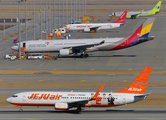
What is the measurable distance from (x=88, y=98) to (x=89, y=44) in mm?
43401

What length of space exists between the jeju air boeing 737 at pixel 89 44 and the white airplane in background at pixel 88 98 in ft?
136

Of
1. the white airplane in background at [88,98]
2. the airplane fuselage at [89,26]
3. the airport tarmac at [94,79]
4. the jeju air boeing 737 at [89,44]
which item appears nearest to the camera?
the white airplane in background at [88,98]

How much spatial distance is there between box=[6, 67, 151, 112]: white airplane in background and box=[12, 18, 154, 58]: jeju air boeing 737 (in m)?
41.5

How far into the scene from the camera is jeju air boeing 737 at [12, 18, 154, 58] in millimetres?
90500

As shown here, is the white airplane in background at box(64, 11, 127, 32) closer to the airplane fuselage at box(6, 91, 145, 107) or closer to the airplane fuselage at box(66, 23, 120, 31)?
the airplane fuselage at box(66, 23, 120, 31)

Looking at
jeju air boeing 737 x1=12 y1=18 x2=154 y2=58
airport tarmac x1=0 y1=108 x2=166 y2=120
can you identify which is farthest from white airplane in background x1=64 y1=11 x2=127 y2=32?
airport tarmac x1=0 y1=108 x2=166 y2=120

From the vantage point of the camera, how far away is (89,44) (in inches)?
3558

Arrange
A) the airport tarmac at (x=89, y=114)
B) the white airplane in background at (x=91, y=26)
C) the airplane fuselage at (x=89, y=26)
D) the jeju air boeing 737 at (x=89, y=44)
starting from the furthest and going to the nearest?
the airplane fuselage at (x=89, y=26)
the white airplane in background at (x=91, y=26)
the jeju air boeing 737 at (x=89, y=44)
the airport tarmac at (x=89, y=114)

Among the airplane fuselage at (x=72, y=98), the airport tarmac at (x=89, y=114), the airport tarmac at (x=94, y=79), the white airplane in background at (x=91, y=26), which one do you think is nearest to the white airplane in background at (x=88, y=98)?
the airplane fuselage at (x=72, y=98)

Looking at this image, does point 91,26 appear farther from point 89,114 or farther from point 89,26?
point 89,114

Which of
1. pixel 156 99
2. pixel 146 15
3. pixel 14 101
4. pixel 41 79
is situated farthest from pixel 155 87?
pixel 146 15

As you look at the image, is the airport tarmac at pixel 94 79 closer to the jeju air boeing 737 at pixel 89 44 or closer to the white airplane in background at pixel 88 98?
the white airplane in background at pixel 88 98

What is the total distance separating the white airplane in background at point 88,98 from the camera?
47.6 meters

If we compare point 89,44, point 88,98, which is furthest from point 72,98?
point 89,44
